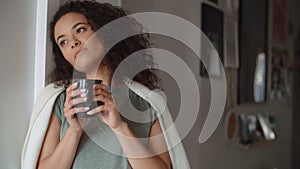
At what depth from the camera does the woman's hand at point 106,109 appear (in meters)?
0.44

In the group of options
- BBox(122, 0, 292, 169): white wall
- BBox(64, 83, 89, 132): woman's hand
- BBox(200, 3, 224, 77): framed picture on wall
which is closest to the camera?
BBox(64, 83, 89, 132): woman's hand

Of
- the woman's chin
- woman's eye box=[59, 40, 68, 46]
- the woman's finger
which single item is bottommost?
the woman's finger

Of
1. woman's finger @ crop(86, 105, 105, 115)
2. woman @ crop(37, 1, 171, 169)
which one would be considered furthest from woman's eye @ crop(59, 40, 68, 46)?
woman's finger @ crop(86, 105, 105, 115)

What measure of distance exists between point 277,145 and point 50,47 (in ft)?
4.38

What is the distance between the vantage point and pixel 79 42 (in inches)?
18.1

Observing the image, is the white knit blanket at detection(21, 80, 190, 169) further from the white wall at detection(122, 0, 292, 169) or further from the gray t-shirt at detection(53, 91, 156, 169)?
the white wall at detection(122, 0, 292, 169)

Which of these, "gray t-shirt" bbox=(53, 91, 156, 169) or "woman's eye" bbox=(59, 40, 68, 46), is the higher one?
"woman's eye" bbox=(59, 40, 68, 46)

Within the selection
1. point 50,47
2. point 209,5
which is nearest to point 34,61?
point 50,47

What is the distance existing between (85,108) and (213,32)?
2.37 feet

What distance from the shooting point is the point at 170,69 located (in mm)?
720

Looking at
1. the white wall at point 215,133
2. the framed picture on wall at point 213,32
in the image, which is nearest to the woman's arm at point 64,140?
the white wall at point 215,133

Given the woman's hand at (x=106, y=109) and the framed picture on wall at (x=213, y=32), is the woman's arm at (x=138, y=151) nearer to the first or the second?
the woman's hand at (x=106, y=109)

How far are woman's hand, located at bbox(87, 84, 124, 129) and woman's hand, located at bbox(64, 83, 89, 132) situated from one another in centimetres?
1

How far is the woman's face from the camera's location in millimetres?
461
